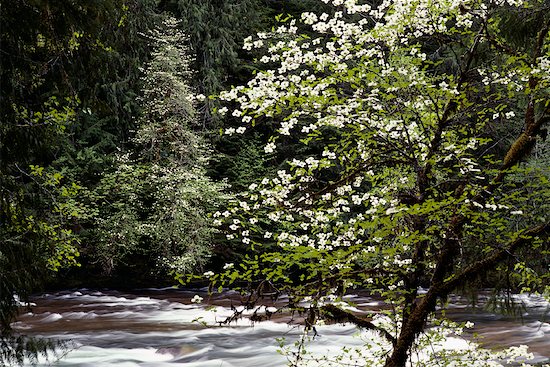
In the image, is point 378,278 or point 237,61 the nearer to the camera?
point 378,278

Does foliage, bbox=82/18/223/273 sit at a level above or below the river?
above

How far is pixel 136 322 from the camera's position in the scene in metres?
14.5

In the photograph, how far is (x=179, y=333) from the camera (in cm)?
1313

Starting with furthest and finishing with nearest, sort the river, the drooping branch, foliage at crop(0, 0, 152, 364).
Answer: the river, the drooping branch, foliage at crop(0, 0, 152, 364)

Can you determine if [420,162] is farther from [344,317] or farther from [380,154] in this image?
[344,317]

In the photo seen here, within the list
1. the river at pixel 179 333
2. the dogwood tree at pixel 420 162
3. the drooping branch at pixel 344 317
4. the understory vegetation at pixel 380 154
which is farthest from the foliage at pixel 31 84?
the river at pixel 179 333

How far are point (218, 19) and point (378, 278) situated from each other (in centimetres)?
2243

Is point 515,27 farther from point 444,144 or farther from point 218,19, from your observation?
point 218,19

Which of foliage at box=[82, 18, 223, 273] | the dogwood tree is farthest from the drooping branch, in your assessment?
foliage at box=[82, 18, 223, 273]

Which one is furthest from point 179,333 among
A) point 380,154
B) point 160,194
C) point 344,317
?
point 380,154

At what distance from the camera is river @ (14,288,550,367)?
36.2 feet

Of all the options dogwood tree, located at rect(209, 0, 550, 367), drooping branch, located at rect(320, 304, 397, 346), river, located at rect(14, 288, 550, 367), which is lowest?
river, located at rect(14, 288, 550, 367)

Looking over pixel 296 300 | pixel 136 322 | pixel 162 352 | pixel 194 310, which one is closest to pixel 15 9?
pixel 296 300

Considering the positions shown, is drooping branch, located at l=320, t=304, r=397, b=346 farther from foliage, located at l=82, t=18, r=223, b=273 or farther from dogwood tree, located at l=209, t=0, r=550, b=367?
foliage, located at l=82, t=18, r=223, b=273
